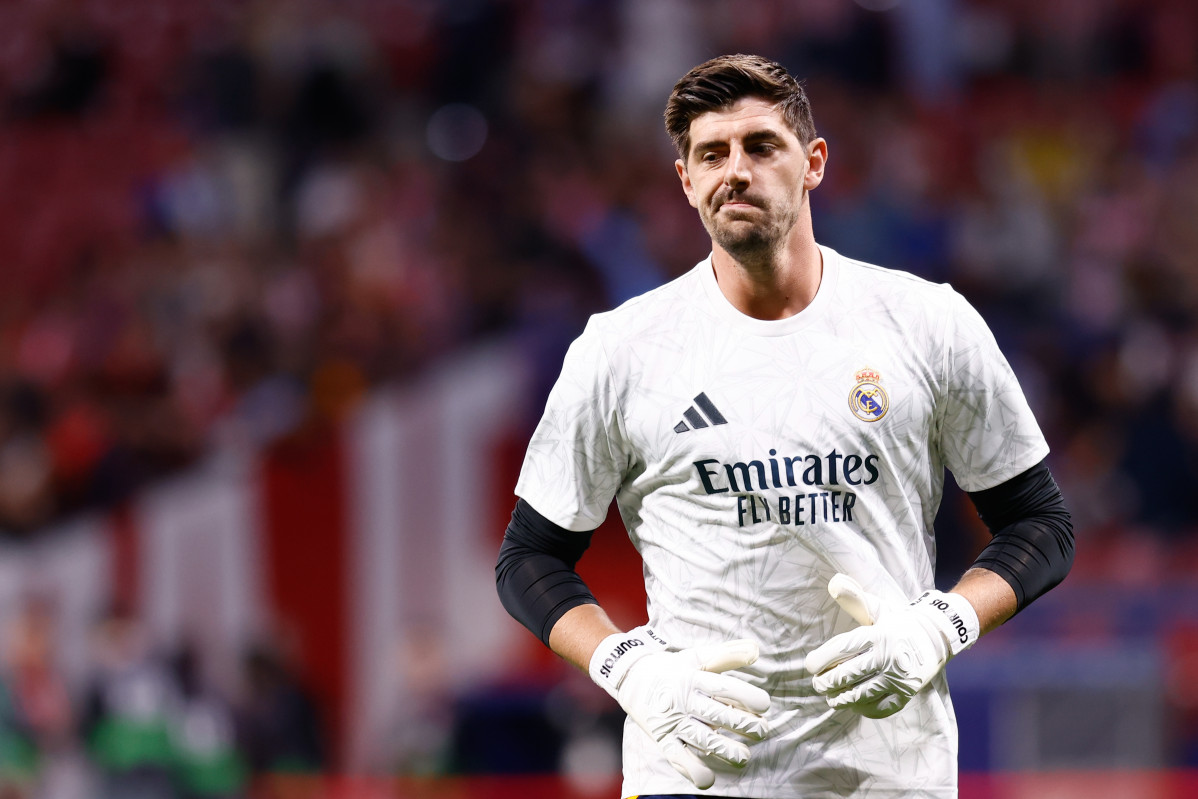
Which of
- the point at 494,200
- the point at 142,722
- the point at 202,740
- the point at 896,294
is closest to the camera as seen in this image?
the point at 896,294

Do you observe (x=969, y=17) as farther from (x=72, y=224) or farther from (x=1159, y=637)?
(x=72, y=224)

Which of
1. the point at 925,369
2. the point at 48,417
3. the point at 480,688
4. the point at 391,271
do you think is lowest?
the point at 480,688

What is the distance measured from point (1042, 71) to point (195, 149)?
20.7 feet

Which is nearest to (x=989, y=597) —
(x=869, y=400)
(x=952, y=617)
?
(x=952, y=617)

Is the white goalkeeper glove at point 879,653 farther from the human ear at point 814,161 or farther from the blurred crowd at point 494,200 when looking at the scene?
the blurred crowd at point 494,200

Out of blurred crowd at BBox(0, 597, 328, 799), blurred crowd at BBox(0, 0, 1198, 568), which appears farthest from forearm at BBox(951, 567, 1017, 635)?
blurred crowd at BBox(0, 597, 328, 799)

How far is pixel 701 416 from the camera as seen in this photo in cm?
328

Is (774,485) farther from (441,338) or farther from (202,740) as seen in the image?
(441,338)

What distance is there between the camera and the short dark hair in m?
3.30

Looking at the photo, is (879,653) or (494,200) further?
(494,200)

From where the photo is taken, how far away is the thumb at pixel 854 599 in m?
3.05

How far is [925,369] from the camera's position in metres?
3.27

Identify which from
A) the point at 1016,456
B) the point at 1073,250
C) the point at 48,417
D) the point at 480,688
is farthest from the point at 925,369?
the point at 48,417

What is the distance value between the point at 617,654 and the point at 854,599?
1.60 ft
